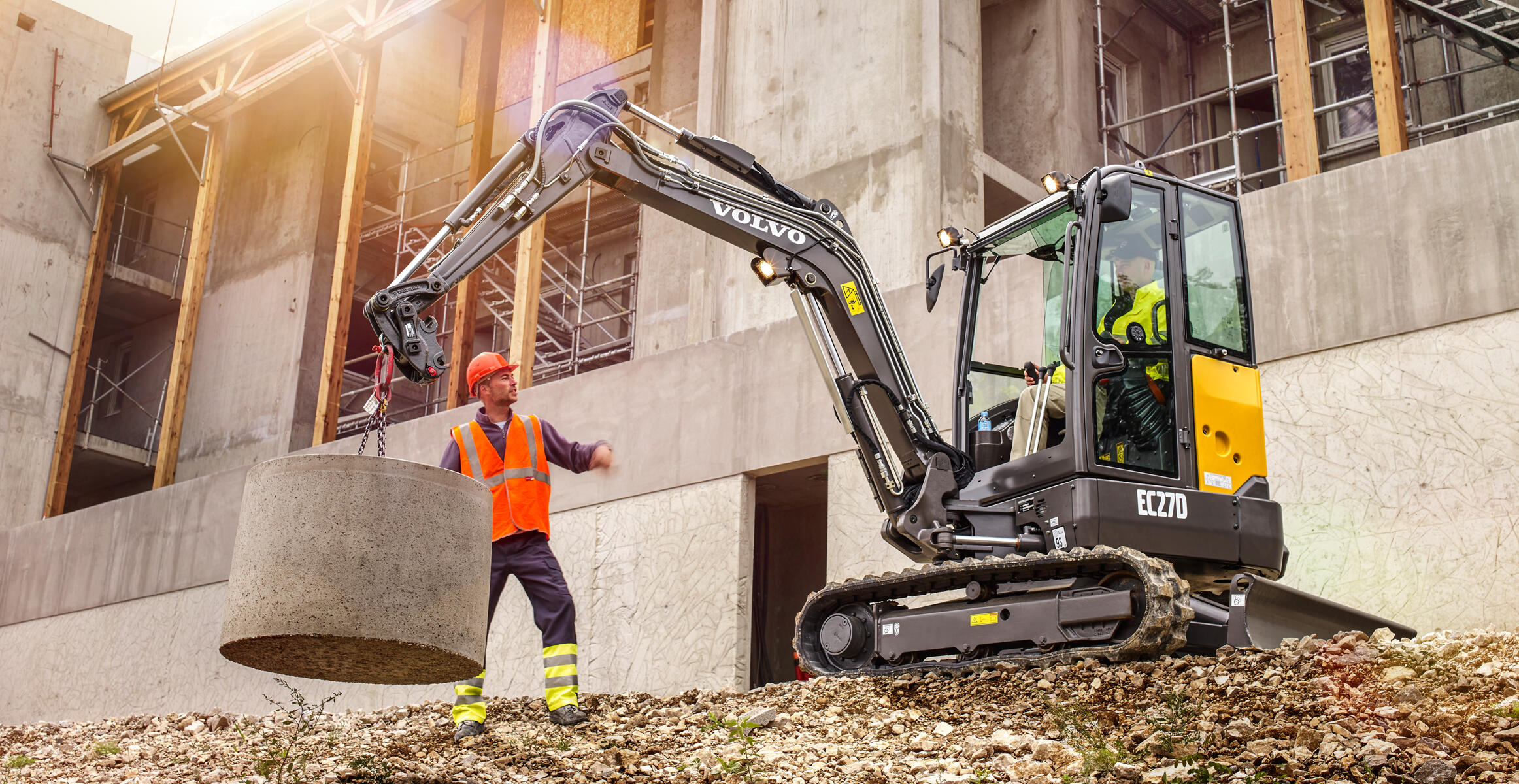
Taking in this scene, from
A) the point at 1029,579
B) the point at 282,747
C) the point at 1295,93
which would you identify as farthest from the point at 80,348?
the point at 1029,579

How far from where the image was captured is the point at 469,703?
708 centimetres

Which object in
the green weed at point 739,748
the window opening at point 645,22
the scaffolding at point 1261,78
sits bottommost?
the green weed at point 739,748

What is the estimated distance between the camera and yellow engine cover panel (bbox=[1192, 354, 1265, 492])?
7219 millimetres

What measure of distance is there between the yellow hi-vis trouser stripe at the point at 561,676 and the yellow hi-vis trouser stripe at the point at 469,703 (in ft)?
1.14

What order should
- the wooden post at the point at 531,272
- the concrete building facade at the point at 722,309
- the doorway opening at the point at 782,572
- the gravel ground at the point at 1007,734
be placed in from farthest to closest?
→ the wooden post at the point at 531,272, the doorway opening at the point at 782,572, the concrete building facade at the point at 722,309, the gravel ground at the point at 1007,734

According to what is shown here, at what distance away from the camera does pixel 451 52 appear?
2388cm

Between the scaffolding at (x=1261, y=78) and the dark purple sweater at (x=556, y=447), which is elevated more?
the scaffolding at (x=1261, y=78)

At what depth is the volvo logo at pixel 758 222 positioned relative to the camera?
25.7ft

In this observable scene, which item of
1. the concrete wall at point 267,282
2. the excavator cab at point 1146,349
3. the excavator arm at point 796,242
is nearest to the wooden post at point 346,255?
the concrete wall at point 267,282

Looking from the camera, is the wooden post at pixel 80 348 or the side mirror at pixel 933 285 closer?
the side mirror at pixel 933 285

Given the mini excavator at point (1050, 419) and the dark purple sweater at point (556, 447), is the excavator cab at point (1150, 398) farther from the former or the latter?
the dark purple sweater at point (556, 447)

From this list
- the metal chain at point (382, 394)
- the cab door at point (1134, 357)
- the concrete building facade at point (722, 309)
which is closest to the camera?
the metal chain at point (382, 394)

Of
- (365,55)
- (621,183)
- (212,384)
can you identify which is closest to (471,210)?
(621,183)

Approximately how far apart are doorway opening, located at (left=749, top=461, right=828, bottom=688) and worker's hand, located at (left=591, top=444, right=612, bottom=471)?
5.45m
